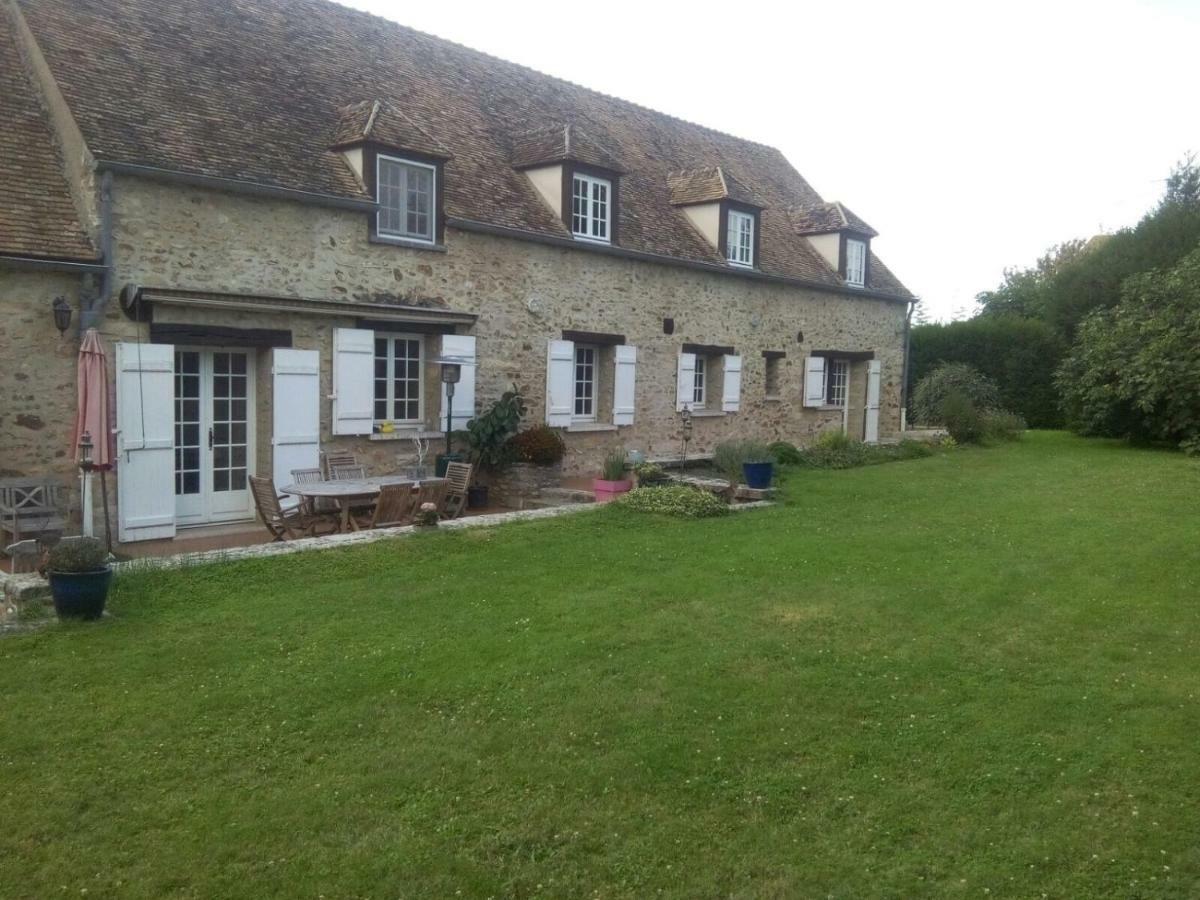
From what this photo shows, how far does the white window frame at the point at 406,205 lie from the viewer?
38.4ft

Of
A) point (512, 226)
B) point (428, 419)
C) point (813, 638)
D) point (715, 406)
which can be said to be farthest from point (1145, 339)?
point (813, 638)

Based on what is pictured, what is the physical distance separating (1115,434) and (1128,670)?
17.6 m

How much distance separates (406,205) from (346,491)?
4125 millimetres

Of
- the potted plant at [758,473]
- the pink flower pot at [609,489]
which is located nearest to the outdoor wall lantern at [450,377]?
the pink flower pot at [609,489]

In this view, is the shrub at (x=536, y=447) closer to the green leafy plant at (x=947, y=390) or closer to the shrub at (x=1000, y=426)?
the shrub at (x=1000, y=426)

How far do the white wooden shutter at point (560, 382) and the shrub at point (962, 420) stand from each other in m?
10.6

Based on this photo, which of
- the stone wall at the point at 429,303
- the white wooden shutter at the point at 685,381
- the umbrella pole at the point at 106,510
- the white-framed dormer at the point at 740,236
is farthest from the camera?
the white-framed dormer at the point at 740,236

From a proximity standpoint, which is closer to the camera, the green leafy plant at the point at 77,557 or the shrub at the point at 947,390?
the green leafy plant at the point at 77,557

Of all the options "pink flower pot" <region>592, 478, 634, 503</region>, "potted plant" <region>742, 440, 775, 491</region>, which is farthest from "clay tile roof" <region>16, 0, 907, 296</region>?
"potted plant" <region>742, 440, 775, 491</region>

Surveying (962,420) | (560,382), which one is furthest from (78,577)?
(962,420)

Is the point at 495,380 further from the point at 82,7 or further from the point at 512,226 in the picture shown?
the point at 82,7

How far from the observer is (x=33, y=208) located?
938 centimetres

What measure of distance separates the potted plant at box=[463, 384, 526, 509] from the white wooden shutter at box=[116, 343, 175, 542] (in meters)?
3.64

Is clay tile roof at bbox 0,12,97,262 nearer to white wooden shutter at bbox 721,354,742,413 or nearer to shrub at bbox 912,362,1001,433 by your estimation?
white wooden shutter at bbox 721,354,742,413
